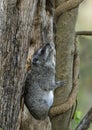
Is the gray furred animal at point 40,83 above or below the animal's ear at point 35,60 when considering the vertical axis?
below

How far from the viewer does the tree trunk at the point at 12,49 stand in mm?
2963

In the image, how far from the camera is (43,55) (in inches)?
123

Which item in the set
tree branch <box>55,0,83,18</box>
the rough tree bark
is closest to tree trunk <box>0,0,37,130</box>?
the rough tree bark

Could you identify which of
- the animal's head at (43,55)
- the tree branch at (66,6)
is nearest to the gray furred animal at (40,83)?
the animal's head at (43,55)

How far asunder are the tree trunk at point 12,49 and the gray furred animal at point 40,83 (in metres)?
0.05

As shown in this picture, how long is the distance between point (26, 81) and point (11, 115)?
19 cm

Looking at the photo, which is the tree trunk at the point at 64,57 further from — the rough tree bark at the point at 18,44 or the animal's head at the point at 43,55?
the animal's head at the point at 43,55

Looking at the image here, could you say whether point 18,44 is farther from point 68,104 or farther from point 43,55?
point 68,104

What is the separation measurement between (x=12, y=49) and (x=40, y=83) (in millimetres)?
238

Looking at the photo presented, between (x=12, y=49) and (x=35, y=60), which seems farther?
(x=35, y=60)

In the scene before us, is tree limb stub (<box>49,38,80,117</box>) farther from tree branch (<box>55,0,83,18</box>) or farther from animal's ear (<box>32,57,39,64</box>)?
animal's ear (<box>32,57,39,64</box>)

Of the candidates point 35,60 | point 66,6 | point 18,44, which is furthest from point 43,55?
point 66,6

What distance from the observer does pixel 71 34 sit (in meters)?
3.49

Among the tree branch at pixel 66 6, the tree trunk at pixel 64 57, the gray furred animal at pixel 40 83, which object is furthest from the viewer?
the tree trunk at pixel 64 57
